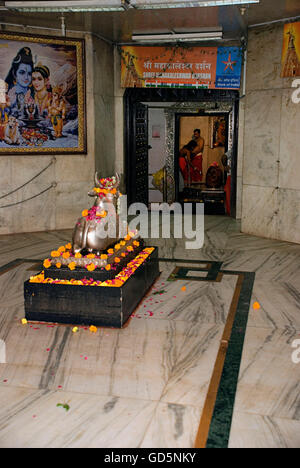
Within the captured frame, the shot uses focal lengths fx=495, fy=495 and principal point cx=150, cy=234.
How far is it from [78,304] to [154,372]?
44.8 inches

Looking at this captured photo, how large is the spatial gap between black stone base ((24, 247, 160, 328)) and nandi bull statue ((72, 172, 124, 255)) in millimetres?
492

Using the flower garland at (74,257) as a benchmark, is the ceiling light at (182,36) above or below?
above

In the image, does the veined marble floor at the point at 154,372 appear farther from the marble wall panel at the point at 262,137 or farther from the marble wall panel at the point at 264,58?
the marble wall panel at the point at 264,58

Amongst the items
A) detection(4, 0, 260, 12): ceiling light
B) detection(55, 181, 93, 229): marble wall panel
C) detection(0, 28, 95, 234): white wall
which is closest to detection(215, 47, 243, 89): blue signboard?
detection(0, 28, 95, 234): white wall

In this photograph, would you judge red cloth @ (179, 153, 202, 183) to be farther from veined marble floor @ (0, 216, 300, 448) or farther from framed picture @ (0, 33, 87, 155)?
veined marble floor @ (0, 216, 300, 448)

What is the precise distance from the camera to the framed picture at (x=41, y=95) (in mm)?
8164

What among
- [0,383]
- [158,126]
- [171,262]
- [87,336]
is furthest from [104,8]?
[158,126]

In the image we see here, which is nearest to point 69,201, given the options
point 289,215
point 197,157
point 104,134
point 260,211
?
point 104,134

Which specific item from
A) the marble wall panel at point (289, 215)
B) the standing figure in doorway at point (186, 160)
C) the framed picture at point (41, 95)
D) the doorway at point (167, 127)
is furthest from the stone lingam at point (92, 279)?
the standing figure in doorway at point (186, 160)

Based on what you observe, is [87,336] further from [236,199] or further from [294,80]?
[236,199]

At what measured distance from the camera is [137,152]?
10578 mm

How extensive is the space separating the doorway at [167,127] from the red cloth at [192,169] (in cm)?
222

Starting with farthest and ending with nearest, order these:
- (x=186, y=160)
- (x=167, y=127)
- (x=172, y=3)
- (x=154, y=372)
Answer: (x=186, y=160) → (x=167, y=127) → (x=172, y=3) → (x=154, y=372)

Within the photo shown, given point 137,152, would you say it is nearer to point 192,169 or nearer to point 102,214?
point 192,169
